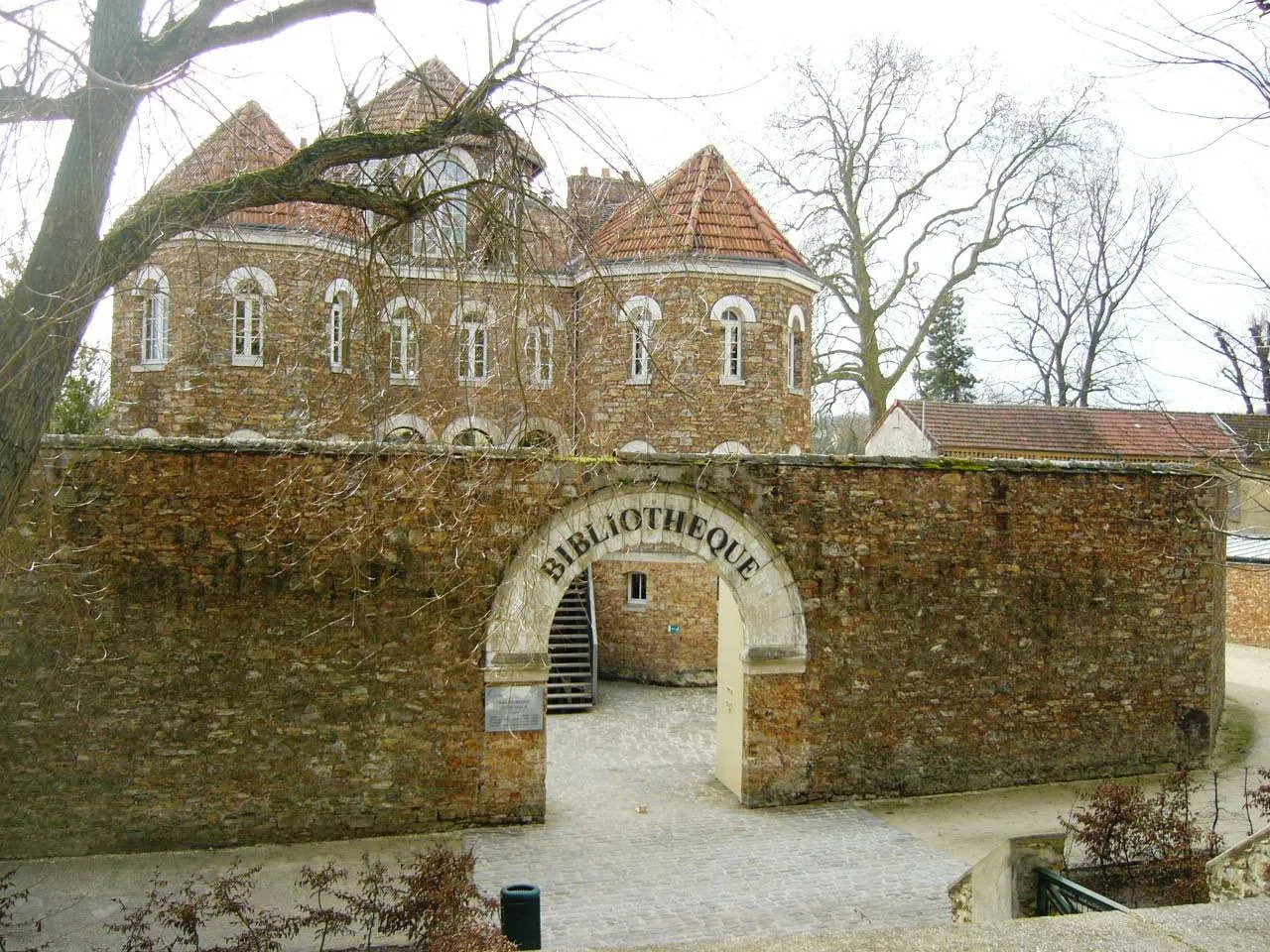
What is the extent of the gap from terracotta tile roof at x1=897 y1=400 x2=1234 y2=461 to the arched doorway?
1877 centimetres

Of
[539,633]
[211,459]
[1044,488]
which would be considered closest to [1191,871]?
[1044,488]

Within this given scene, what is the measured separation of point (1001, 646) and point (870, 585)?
190cm

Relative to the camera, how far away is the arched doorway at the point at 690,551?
11195 mm

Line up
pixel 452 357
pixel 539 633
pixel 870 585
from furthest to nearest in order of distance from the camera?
pixel 870 585
pixel 539 633
pixel 452 357

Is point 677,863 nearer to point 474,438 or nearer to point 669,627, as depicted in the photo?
point 474,438

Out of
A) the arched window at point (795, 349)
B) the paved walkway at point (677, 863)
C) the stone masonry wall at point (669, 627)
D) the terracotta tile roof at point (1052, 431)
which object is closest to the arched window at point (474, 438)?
the paved walkway at point (677, 863)

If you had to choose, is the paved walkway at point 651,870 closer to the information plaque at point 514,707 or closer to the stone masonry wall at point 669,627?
the information plaque at point 514,707

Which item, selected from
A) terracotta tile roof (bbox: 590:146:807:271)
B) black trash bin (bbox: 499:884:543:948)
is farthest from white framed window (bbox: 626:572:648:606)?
black trash bin (bbox: 499:884:543:948)

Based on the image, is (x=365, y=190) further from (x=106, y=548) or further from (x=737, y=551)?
(x=737, y=551)

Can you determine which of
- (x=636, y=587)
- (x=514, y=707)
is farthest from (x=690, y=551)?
(x=636, y=587)

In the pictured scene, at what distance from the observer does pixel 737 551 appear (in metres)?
11.8

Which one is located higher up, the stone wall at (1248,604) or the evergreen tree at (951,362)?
the evergreen tree at (951,362)

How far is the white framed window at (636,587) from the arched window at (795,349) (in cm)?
499

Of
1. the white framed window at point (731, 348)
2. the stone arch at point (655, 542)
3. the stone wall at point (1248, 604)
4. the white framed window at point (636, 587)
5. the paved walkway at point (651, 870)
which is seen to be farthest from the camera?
Result: the stone wall at point (1248, 604)
